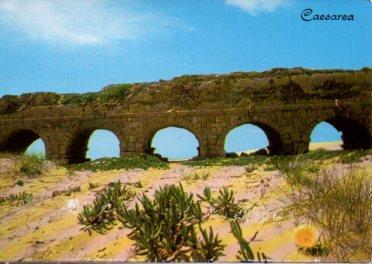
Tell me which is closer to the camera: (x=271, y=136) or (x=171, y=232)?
(x=171, y=232)

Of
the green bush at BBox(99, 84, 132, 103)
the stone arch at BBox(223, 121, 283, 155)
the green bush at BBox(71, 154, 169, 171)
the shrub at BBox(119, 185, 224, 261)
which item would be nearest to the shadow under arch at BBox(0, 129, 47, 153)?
the green bush at BBox(99, 84, 132, 103)

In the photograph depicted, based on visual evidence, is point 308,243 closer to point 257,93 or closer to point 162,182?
point 162,182

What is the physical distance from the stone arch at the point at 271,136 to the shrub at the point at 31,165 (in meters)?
7.59

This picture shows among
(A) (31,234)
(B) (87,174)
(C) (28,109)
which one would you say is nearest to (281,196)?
(A) (31,234)

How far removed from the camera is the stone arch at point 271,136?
635 inches

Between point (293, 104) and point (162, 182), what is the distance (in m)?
9.22

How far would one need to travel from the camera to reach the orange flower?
3.50m

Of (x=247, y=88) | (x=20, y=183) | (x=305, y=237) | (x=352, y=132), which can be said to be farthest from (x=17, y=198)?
(x=352, y=132)

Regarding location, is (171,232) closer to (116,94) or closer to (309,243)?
(309,243)

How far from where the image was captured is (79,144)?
1844 centimetres

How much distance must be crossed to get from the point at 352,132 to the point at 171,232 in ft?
51.8

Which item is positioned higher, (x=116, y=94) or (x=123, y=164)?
(x=116, y=94)

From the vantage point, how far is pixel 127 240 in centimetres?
470

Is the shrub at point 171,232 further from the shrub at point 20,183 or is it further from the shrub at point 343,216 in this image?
the shrub at point 20,183
